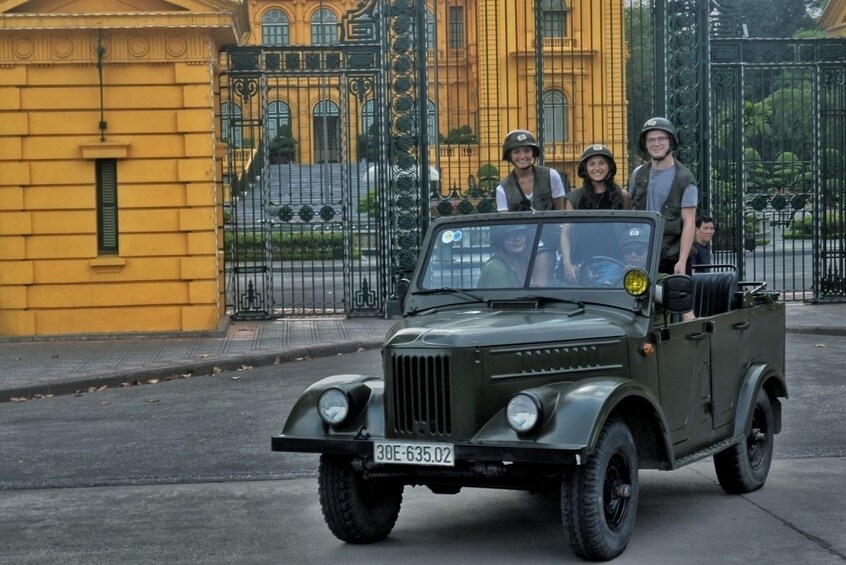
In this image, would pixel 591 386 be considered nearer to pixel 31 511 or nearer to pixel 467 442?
pixel 467 442

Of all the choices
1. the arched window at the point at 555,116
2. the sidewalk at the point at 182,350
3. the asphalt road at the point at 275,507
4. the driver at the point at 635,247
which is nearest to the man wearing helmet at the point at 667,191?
the driver at the point at 635,247

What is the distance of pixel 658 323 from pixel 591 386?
0.86m

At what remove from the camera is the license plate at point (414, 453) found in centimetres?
668

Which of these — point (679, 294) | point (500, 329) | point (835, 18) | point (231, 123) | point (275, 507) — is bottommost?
point (275, 507)

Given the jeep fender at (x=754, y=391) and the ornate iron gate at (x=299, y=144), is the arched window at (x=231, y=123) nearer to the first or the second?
the ornate iron gate at (x=299, y=144)

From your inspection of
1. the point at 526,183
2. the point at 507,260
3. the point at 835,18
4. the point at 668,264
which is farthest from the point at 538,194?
the point at 835,18

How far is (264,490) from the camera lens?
8.84m

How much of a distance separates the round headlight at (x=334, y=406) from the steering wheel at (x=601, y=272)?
4.81 ft

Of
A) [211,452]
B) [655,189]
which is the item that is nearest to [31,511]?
[211,452]

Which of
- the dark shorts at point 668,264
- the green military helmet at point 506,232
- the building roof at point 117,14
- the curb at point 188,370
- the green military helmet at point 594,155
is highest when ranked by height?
the building roof at point 117,14

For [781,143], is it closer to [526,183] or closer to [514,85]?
[514,85]

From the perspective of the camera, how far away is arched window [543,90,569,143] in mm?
21500

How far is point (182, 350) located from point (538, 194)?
8.15 metres

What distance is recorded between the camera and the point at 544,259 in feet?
25.4
